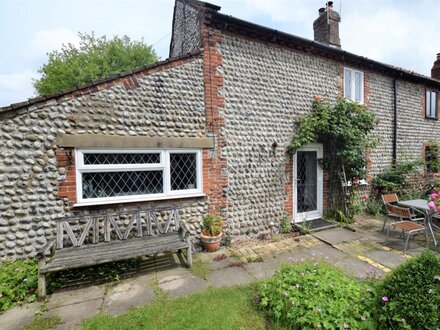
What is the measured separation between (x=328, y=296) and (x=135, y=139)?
13.9ft

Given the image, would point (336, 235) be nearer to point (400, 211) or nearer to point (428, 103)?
point (400, 211)

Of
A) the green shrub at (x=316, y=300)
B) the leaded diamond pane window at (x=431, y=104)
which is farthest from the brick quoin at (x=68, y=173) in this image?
the leaded diamond pane window at (x=431, y=104)

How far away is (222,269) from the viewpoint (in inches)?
159

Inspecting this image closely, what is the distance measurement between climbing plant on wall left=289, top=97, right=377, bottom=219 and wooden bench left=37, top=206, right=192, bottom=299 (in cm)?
396

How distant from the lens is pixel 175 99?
4828 mm

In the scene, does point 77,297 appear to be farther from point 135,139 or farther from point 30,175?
point 135,139

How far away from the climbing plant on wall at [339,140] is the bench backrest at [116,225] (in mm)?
3906

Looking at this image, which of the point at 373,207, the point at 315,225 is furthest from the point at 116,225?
the point at 373,207

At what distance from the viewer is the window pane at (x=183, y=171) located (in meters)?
4.98

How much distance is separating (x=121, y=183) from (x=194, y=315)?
9.82 feet

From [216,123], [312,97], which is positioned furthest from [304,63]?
[216,123]

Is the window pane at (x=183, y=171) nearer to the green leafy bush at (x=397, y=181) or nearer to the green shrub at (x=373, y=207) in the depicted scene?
the green shrub at (x=373, y=207)

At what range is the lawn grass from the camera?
2.61m

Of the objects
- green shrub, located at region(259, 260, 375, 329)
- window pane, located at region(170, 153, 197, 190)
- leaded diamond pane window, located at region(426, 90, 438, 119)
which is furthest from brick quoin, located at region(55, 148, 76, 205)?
leaded diamond pane window, located at region(426, 90, 438, 119)
